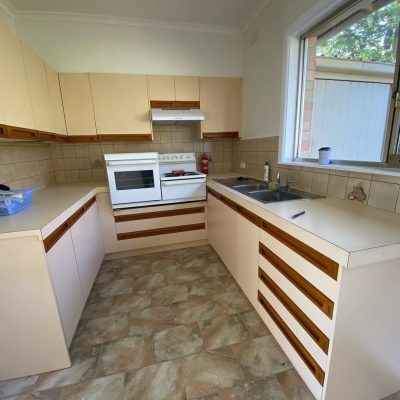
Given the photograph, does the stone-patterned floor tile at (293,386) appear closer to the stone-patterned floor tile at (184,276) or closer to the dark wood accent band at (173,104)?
the stone-patterned floor tile at (184,276)

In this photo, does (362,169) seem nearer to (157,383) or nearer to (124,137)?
(157,383)

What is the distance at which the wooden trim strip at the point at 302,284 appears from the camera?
2.97ft

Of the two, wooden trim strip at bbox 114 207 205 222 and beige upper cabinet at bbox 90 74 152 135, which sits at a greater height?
beige upper cabinet at bbox 90 74 152 135

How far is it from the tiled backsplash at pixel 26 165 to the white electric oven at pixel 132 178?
761mm

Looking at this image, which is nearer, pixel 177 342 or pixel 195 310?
pixel 177 342

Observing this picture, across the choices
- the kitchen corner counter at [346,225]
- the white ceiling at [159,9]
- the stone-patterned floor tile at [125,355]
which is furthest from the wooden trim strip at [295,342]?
the white ceiling at [159,9]

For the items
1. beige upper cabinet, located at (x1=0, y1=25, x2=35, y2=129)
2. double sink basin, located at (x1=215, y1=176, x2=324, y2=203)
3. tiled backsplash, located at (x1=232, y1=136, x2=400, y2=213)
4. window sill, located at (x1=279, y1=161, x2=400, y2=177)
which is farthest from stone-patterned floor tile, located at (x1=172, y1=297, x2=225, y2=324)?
beige upper cabinet, located at (x1=0, y1=25, x2=35, y2=129)

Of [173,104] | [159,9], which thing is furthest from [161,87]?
[159,9]

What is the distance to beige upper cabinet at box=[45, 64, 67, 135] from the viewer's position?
2102mm

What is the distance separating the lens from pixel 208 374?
48.5 inches

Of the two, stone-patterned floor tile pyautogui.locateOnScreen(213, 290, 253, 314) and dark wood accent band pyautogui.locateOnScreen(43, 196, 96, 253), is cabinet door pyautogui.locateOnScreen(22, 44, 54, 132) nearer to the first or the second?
dark wood accent band pyautogui.locateOnScreen(43, 196, 96, 253)

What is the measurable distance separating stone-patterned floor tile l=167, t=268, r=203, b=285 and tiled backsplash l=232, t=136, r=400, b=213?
4.09 ft

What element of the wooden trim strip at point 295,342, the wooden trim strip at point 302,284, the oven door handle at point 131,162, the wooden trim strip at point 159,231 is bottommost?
the wooden trim strip at point 295,342

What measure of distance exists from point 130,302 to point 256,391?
113 cm
